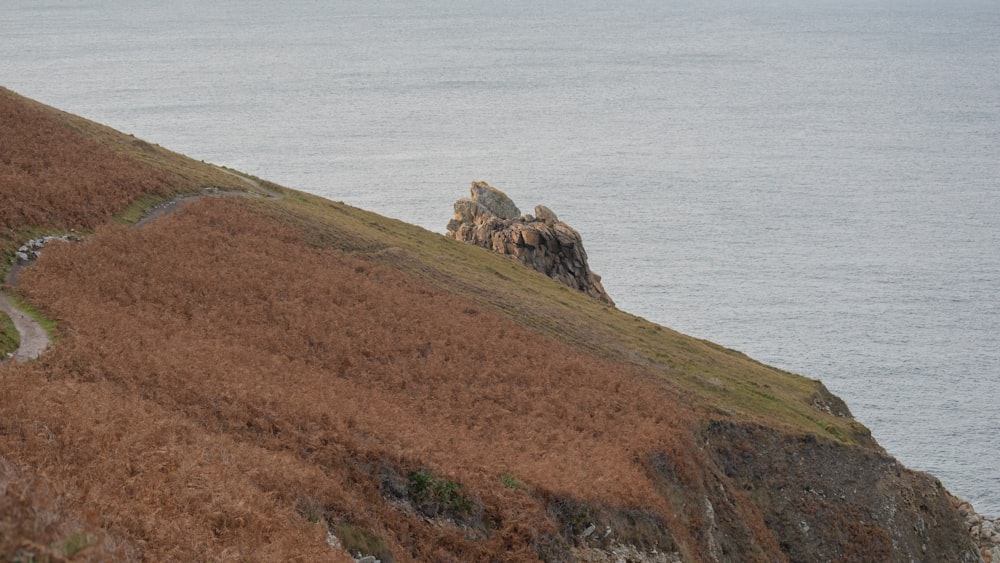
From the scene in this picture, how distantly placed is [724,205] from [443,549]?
486ft

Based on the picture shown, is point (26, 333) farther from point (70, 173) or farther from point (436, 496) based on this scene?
point (70, 173)

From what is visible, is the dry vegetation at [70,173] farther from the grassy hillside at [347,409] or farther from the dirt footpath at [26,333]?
the dirt footpath at [26,333]

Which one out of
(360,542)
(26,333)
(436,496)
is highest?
(26,333)

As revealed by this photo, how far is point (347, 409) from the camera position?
3225 cm

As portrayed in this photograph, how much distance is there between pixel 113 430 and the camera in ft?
76.0

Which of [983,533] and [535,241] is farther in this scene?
[535,241]

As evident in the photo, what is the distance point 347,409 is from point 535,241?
159 feet

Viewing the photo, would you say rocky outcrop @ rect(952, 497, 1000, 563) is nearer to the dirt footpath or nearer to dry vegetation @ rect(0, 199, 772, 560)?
dry vegetation @ rect(0, 199, 772, 560)

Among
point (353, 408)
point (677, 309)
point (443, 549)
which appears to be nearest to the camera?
point (443, 549)

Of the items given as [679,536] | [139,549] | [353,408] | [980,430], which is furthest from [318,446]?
[980,430]

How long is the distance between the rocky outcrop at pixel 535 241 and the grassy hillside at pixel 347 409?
33.9 ft

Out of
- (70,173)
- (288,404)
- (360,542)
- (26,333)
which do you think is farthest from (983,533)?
(70,173)

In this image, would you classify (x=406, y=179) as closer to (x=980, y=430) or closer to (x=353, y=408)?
(x=980, y=430)

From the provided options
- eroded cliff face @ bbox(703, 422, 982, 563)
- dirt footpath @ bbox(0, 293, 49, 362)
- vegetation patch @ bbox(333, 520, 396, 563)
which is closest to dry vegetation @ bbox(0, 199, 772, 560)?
vegetation patch @ bbox(333, 520, 396, 563)
